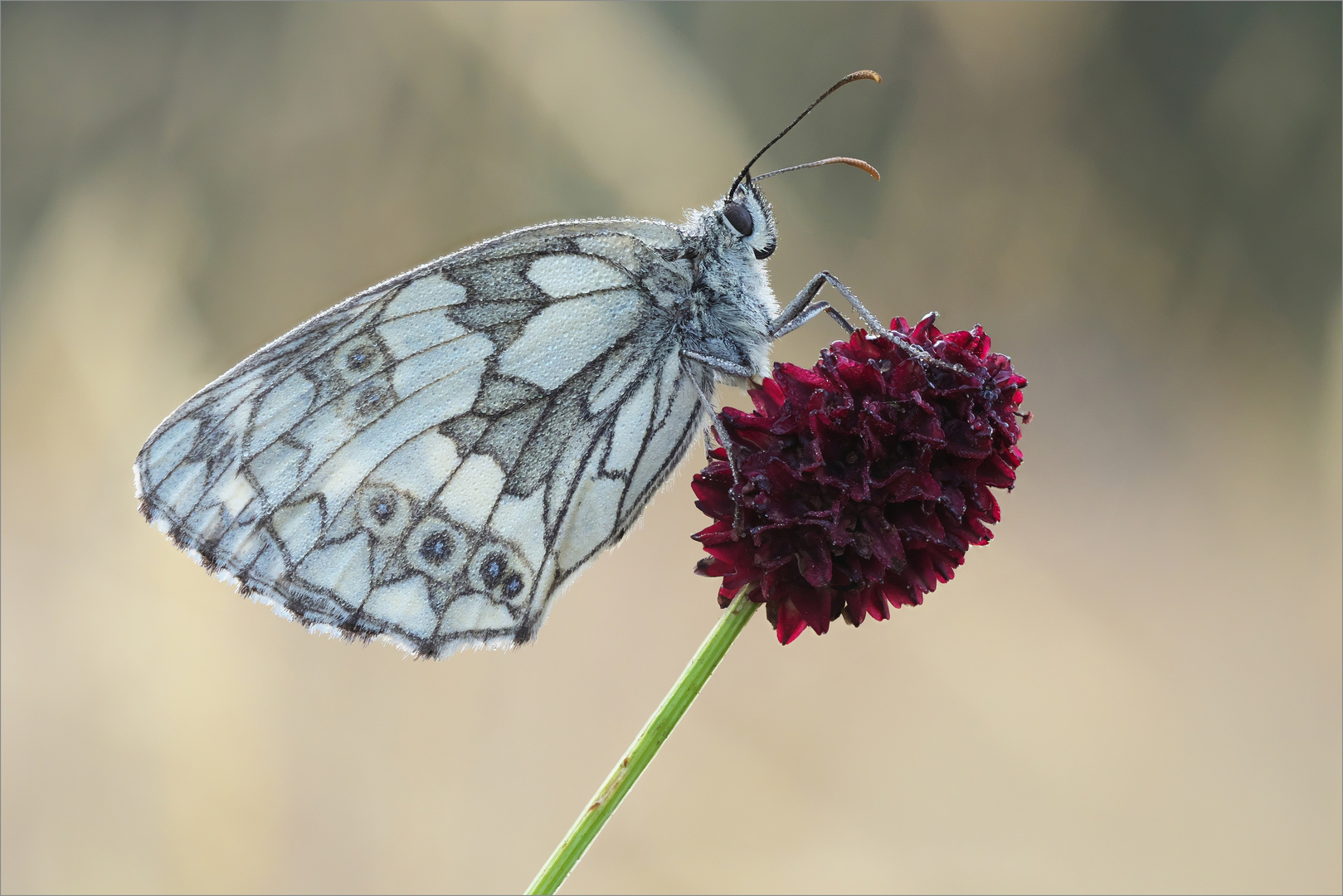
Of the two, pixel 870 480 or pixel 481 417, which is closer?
pixel 870 480

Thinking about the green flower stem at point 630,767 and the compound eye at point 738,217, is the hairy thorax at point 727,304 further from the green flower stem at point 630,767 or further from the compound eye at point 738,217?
the green flower stem at point 630,767

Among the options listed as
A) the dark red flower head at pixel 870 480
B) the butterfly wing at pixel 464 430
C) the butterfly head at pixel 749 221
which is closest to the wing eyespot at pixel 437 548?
the butterfly wing at pixel 464 430

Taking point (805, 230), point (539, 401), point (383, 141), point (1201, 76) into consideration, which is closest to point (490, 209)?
point (383, 141)

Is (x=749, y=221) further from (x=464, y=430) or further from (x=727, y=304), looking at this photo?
(x=464, y=430)

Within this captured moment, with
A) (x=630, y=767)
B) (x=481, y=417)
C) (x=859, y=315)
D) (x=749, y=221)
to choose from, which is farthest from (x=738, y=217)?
(x=630, y=767)

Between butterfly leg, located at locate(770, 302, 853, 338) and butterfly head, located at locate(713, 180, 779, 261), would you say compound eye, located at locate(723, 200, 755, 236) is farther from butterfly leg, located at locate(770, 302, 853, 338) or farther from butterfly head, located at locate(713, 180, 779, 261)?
butterfly leg, located at locate(770, 302, 853, 338)

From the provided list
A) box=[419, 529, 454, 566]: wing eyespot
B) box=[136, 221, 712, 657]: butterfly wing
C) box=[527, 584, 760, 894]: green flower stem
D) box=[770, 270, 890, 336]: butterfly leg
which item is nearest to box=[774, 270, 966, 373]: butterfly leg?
box=[770, 270, 890, 336]: butterfly leg
